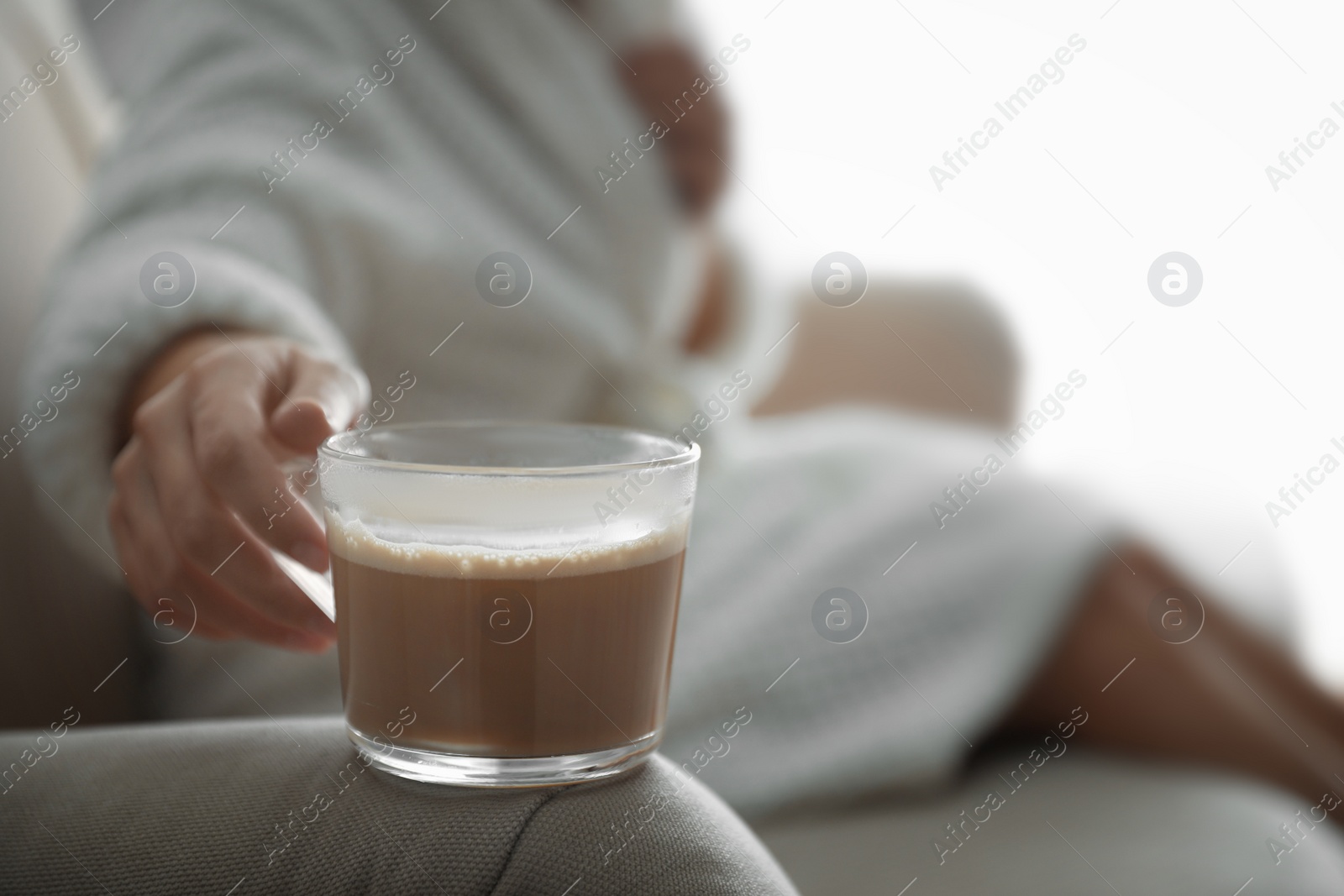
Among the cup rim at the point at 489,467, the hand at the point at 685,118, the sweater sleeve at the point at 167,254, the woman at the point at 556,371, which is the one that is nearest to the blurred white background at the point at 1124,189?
the hand at the point at 685,118

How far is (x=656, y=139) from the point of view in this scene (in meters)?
1.15

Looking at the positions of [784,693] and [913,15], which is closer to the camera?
[784,693]

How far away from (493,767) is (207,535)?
18 centimetres

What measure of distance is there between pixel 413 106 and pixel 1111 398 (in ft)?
3.42

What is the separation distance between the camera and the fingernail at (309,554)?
41cm

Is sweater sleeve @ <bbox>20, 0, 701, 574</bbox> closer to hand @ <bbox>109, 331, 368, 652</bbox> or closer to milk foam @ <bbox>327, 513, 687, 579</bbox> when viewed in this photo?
hand @ <bbox>109, 331, 368, 652</bbox>

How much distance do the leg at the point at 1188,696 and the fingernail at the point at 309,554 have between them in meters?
0.73

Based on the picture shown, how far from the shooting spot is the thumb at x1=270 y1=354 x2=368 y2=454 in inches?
16.2

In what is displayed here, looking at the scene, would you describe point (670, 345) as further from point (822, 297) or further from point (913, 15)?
point (913, 15)

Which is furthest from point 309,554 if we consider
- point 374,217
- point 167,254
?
point 374,217

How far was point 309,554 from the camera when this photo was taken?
42 centimetres

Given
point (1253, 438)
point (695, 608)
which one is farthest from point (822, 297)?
point (695, 608)

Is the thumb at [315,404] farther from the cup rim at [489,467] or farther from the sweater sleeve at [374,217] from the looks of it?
the sweater sleeve at [374,217]

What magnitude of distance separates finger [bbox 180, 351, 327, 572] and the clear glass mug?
0.09 feet
